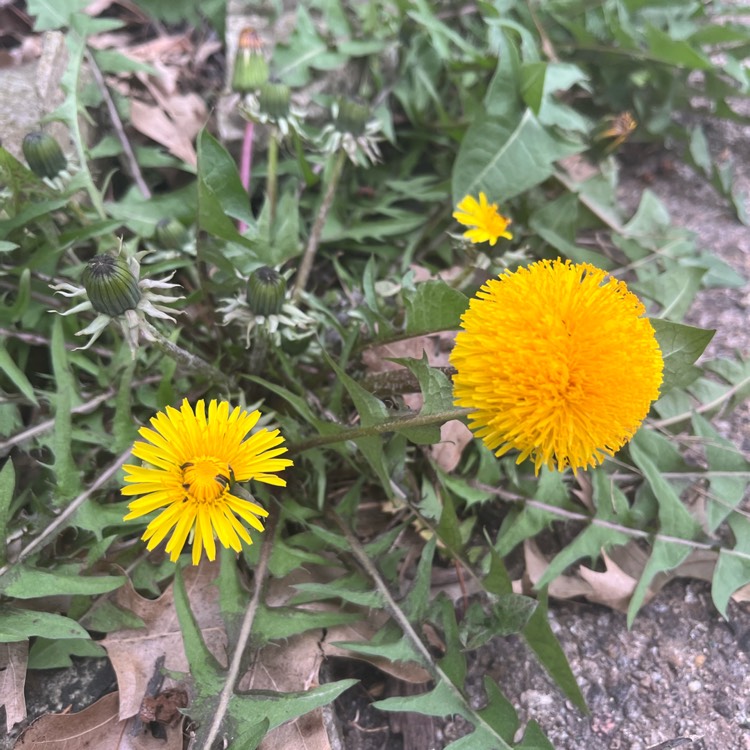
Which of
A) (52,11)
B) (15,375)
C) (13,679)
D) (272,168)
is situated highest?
(52,11)

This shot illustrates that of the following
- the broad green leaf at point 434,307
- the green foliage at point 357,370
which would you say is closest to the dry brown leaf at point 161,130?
the green foliage at point 357,370

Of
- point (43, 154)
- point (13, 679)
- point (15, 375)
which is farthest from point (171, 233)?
point (13, 679)

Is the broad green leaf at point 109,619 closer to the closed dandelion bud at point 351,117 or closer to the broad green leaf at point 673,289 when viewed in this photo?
the closed dandelion bud at point 351,117

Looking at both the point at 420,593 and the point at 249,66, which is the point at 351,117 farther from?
the point at 420,593

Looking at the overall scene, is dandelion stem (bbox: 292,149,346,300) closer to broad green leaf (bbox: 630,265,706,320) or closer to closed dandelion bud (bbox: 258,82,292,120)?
→ closed dandelion bud (bbox: 258,82,292,120)

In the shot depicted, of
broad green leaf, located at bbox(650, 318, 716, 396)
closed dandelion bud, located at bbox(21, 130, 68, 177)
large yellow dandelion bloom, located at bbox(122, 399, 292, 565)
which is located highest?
closed dandelion bud, located at bbox(21, 130, 68, 177)

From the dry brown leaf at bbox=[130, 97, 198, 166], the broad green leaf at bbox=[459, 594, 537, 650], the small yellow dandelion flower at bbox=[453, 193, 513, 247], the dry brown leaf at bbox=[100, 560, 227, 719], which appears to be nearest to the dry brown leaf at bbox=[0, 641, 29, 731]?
the dry brown leaf at bbox=[100, 560, 227, 719]
